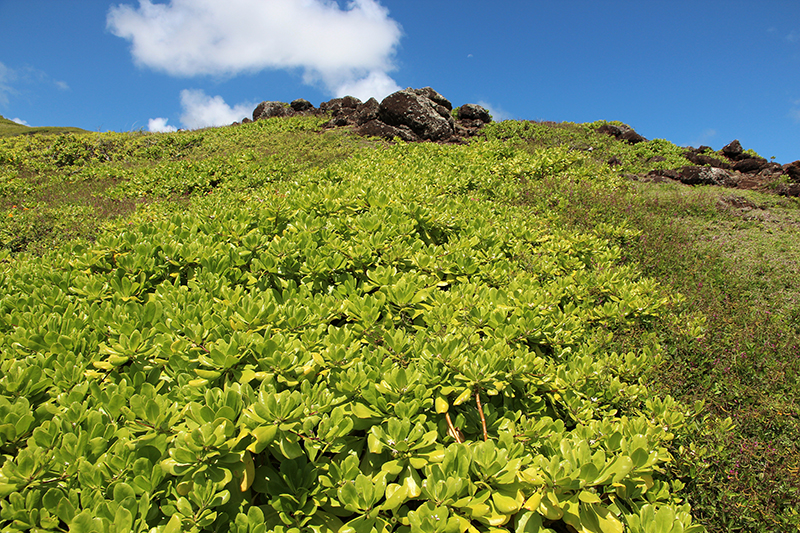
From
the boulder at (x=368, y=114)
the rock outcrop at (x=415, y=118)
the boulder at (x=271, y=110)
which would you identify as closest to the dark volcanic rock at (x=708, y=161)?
the rock outcrop at (x=415, y=118)

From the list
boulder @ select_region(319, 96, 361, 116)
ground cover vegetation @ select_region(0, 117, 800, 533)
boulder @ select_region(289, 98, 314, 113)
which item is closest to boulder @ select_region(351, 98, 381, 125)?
boulder @ select_region(319, 96, 361, 116)

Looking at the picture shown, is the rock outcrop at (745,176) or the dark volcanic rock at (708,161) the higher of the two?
the dark volcanic rock at (708,161)

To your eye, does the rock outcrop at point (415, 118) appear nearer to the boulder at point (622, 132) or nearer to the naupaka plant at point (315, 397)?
the boulder at point (622, 132)

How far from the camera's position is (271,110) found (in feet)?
75.2

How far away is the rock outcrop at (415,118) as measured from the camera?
15523 mm

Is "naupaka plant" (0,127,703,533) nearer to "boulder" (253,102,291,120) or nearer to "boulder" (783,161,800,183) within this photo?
"boulder" (783,161,800,183)

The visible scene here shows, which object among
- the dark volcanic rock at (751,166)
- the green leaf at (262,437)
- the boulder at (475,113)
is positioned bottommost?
the green leaf at (262,437)

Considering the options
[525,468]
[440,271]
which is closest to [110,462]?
[525,468]

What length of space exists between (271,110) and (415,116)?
1179 cm

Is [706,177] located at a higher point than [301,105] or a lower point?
lower

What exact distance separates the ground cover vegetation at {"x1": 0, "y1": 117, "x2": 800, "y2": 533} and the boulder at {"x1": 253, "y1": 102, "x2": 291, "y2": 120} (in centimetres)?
1799

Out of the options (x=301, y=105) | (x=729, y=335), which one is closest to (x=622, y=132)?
(x=729, y=335)

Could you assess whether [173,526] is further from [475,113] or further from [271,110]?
[271,110]

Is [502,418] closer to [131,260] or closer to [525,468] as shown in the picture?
[525,468]
